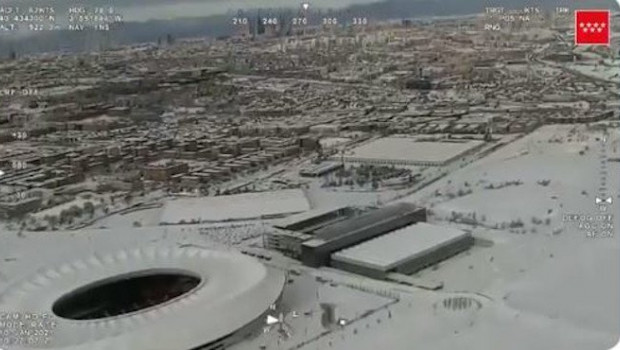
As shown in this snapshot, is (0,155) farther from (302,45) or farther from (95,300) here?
(302,45)

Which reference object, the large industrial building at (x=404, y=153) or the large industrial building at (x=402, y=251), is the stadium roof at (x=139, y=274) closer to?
the large industrial building at (x=402, y=251)

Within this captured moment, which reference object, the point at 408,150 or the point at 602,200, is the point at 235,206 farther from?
the point at 602,200

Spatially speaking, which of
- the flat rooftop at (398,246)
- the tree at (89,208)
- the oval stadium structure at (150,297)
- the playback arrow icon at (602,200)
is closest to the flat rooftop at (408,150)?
the flat rooftop at (398,246)

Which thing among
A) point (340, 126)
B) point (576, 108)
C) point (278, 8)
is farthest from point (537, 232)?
point (278, 8)

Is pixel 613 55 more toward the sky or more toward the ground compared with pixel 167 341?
more toward the sky

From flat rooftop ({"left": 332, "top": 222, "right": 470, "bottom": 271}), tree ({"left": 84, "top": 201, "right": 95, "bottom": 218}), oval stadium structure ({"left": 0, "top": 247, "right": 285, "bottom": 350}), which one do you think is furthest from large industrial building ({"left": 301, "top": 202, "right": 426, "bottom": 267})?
tree ({"left": 84, "top": 201, "right": 95, "bottom": 218})

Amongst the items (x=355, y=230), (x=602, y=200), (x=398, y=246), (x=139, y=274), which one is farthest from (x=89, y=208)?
(x=602, y=200)

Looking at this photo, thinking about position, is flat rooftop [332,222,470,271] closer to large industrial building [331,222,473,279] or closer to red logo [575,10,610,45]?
large industrial building [331,222,473,279]
